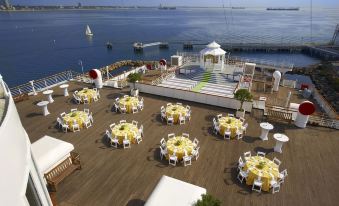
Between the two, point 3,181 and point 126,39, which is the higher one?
point 3,181

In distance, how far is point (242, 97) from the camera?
60.0ft

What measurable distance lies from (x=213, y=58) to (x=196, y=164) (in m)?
18.7

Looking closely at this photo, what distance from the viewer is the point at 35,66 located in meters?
60.1

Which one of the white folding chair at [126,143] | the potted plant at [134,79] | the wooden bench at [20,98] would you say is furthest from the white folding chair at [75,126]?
the wooden bench at [20,98]

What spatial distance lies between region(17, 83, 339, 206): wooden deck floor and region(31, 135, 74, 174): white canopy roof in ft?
4.69

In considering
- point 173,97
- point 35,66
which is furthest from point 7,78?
point 173,97

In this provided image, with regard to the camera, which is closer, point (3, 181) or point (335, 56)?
point (3, 181)

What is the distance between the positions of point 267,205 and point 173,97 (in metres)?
13.7


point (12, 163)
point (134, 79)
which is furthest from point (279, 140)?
point (134, 79)

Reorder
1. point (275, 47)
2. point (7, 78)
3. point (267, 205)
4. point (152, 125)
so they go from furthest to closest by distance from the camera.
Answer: point (275, 47)
point (7, 78)
point (152, 125)
point (267, 205)

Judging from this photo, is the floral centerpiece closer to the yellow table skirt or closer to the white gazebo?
the yellow table skirt

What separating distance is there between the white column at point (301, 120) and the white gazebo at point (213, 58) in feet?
43.7

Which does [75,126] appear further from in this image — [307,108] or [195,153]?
[307,108]

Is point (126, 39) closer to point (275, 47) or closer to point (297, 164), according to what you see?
point (275, 47)
